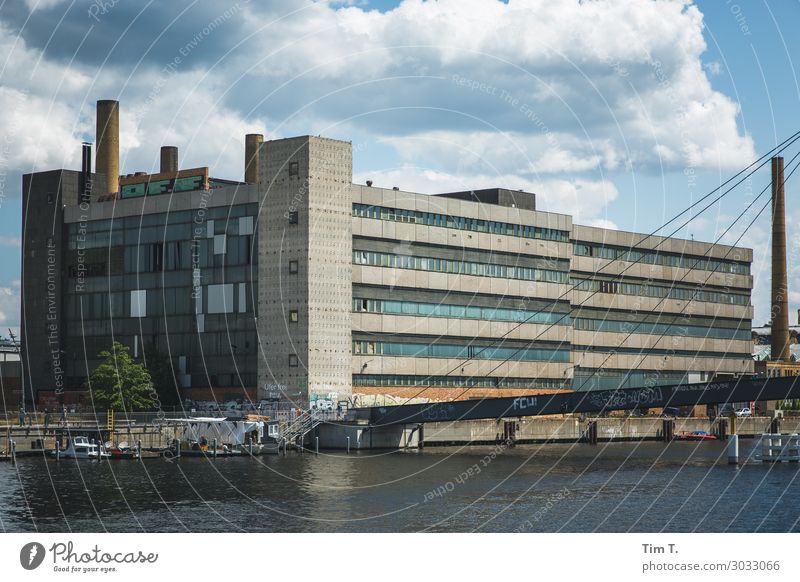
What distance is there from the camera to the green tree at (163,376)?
493 feet

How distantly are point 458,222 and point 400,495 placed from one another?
79.9 m

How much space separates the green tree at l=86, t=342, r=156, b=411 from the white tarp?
13.7 meters

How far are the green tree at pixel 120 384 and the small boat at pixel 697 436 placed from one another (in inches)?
2632

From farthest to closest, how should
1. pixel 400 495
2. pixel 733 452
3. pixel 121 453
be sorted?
pixel 121 453 → pixel 733 452 → pixel 400 495

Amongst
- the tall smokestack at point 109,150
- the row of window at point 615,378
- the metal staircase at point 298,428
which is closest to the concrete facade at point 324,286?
the row of window at point 615,378

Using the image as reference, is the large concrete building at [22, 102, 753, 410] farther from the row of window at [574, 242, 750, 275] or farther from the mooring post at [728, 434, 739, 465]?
the mooring post at [728, 434, 739, 465]

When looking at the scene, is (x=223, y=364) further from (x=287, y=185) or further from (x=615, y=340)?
(x=615, y=340)

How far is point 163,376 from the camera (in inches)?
5945

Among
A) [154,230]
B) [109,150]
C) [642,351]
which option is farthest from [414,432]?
[642,351]

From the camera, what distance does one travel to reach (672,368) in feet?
629

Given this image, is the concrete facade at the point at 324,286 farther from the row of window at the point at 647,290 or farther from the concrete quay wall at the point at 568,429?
the concrete quay wall at the point at 568,429
